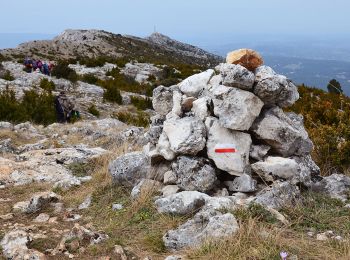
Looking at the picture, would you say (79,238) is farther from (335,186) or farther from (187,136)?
(335,186)

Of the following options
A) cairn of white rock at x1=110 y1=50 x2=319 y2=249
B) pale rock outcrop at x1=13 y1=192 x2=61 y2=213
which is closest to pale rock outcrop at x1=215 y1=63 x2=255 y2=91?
cairn of white rock at x1=110 y1=50 x2=319 y2=249

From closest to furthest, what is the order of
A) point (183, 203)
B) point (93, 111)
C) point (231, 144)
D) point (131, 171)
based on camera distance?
point (183, 203), point (231, 144), point (131, 171), point (93, 111)

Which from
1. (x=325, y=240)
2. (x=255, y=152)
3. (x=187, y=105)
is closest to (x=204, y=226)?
(x=325, y=240)

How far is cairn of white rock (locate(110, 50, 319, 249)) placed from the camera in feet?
19.1

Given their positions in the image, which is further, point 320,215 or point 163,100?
point 163,100

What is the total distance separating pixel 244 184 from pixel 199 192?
660 millimetres

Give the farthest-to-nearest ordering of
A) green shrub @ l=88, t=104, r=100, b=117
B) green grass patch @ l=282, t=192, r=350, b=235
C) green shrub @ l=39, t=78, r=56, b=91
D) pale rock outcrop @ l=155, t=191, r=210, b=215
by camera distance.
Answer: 1. green shrub @ l=39, t=78, r=56, b=91
2. green shrub @ l=88, t=104, r=100, b=117
3. pale rock outcrop @ l=155, t=191, r=210, b=215
4. green grass patch @ l=282, t=192, r=350, b=235

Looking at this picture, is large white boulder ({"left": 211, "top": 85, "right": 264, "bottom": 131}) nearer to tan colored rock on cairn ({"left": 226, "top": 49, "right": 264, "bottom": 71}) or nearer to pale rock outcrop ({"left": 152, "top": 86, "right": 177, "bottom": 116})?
tan colored rock on cairn ({"left": 226, "top": 49, "right": 264, "bottom": 71})

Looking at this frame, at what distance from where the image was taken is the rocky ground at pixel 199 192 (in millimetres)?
4617

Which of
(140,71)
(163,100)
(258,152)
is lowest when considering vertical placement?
(140,71)

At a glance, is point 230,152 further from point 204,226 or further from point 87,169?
point 87,169

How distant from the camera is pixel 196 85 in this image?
24.2 feet

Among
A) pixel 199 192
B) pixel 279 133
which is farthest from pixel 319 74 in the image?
pixel 199 192

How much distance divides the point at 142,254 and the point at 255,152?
2472mm
